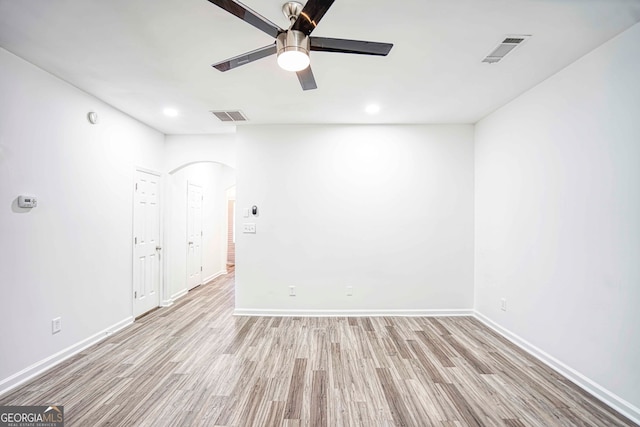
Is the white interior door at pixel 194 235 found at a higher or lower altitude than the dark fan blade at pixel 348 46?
lower

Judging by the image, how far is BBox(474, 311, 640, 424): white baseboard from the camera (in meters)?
2.04

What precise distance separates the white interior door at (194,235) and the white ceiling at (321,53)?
7.36 feet

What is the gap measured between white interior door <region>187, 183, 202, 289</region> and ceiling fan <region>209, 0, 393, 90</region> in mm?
4108

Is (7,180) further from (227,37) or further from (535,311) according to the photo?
(535,311)

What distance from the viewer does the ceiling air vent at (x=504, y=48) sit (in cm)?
215

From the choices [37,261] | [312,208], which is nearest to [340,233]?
[312,208]

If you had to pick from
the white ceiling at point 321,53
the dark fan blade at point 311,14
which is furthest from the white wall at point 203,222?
the dark fan blade at point 311,14

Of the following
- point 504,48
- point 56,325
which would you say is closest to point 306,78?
point 504,48

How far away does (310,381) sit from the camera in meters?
2.49

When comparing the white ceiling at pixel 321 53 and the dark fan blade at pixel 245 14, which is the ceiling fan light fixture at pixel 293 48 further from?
the white ceiling at pixel 321 53

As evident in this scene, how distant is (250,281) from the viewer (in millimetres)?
4195

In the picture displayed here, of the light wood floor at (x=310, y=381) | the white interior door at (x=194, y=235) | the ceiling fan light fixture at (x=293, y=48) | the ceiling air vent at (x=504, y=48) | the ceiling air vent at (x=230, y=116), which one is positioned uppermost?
the ceiling air vent at (x=504, y=48)

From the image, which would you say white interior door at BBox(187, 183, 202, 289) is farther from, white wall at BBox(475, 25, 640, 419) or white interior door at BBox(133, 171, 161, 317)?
white wall at BBox(475, 25, 640, 419)

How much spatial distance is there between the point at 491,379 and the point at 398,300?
66.9 inches
